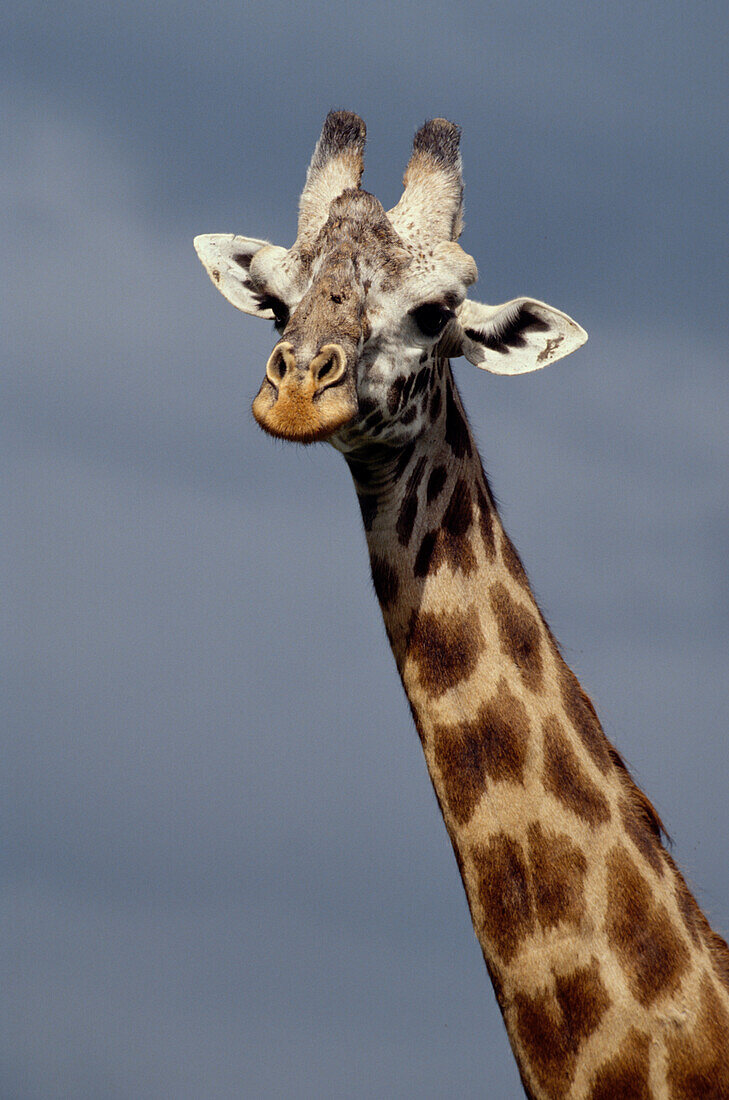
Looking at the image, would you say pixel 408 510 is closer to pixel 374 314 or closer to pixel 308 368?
pixel 374 314

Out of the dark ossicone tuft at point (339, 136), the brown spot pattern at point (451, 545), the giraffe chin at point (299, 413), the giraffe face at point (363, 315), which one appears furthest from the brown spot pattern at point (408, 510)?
the dark ossicone tuft at point (339, 136)

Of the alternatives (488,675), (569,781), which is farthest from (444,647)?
(569,781)

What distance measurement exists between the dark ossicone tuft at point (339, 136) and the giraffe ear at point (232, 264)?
90 cm

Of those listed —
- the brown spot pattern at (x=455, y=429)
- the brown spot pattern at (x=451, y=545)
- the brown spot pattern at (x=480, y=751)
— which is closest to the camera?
the brown spot pattern at (x=480, y=751)

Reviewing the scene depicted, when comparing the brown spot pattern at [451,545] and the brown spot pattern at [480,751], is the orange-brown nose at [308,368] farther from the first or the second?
the brown spot pattern at [480,751]

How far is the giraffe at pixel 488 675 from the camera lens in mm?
8086

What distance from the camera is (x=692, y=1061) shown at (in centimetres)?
804

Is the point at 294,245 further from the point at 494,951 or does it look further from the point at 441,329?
the point at 494,951

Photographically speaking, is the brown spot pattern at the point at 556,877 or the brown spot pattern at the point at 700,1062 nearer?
the brown spot pattern at the point at 700,1062

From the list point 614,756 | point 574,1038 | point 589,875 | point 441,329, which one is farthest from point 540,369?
point 574,1038

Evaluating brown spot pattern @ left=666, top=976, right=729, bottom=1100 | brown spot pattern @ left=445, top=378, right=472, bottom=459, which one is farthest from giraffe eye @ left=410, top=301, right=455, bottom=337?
brown spot pattern @ left=666, top=976, right=729, bottom=1100

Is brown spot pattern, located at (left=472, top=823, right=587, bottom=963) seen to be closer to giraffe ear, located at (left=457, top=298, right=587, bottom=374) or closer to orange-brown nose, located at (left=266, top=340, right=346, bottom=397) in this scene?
orange-brown nose, located at (left=266, top=340, right=346, bottom=397)

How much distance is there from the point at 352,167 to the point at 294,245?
117 cm

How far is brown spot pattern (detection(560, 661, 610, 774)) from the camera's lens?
29.6ft
